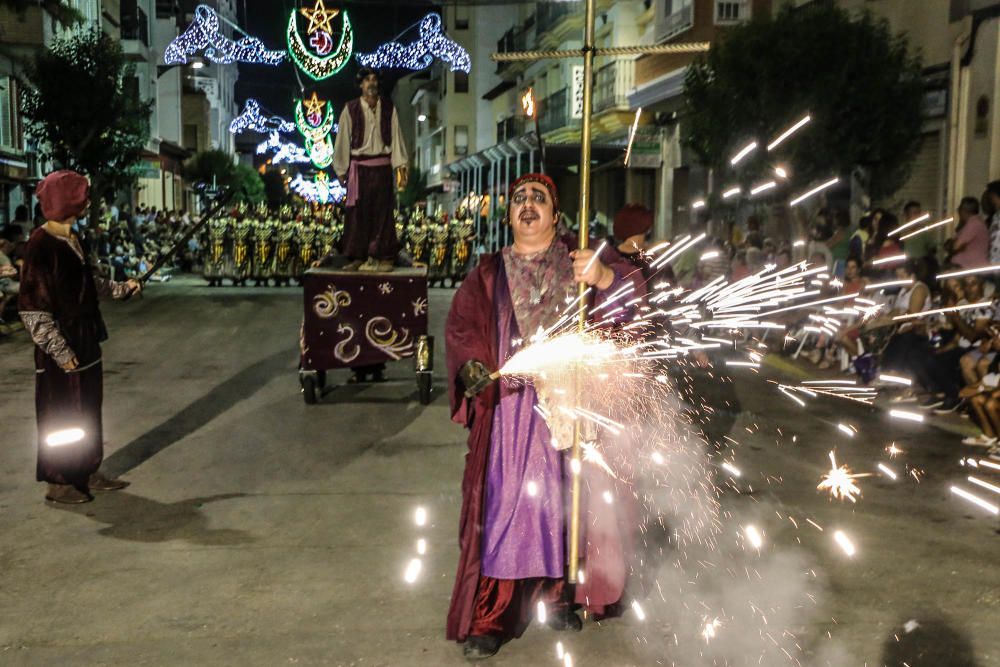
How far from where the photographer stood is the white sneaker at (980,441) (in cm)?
813

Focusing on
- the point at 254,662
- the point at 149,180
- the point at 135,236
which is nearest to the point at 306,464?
the point at 254,662

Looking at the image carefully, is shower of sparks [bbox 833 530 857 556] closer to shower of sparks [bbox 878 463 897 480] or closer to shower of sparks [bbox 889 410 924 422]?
shower of sparks [bbox 878 463 897 480]

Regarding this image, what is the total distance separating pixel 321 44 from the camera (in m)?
19.3

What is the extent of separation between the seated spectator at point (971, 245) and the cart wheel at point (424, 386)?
5.38m

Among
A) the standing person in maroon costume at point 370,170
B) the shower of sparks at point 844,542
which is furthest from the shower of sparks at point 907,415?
the standing person in maroon costume at point 370,170

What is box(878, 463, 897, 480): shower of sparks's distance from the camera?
294 inches

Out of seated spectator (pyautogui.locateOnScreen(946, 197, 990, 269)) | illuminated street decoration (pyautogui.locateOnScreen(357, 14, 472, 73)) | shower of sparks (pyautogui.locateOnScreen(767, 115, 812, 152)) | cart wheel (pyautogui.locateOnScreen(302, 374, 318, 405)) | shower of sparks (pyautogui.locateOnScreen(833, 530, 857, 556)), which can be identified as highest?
illuminated street decoration (pyautogui.locateOnScreen(357, 14, 472, 73))

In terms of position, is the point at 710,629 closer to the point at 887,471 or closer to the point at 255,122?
the point at 887,471

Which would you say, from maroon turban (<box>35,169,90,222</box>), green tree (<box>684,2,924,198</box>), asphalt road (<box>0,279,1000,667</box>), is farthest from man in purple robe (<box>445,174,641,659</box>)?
green tree (<box>684,2,924,198</box>)

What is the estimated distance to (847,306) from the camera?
38.7 feet

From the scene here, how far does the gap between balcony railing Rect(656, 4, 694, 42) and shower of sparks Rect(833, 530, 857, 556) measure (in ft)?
62.8

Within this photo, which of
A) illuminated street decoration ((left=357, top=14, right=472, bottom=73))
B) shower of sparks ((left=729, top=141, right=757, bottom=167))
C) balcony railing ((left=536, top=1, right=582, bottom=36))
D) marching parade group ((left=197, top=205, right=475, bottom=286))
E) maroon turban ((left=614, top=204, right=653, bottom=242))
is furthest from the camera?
balcony railing ((left=536, top=1, right=582, bottom=36))

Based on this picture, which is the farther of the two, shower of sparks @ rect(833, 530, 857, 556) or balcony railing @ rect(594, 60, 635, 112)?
balcony railing @ rect(594, 60, 635, 112)

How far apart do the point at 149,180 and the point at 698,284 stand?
39366 millimetres
